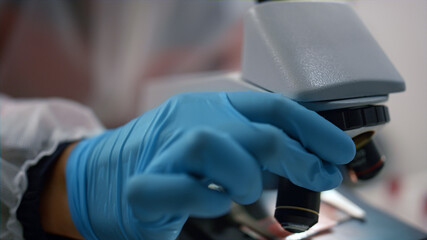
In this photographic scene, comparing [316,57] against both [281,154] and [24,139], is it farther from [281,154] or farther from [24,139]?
[24,139]

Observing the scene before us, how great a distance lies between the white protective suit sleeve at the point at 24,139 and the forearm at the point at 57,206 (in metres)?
0.04

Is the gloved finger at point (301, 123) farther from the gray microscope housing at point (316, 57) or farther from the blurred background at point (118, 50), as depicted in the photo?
the blurred background at point (118, 50)

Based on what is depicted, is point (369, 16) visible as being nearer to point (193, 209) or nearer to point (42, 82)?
point (193, 209)

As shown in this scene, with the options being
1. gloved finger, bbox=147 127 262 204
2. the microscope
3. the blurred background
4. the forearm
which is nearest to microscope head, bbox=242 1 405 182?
the microscope

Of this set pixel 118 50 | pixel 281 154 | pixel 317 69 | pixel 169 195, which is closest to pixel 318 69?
pixel 317 69

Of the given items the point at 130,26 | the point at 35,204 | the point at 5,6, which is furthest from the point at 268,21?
the point at 5,6

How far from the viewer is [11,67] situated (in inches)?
60.2

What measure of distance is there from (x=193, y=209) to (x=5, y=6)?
157 cm

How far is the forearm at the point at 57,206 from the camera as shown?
59cm

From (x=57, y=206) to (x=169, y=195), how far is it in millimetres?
379

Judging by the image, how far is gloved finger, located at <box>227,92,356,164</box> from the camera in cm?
38

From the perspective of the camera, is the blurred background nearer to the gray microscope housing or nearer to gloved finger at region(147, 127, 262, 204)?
the gray microscope housing

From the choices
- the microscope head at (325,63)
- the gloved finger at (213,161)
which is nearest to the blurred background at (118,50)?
the microscope head at (325,63)

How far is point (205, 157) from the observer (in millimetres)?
350
